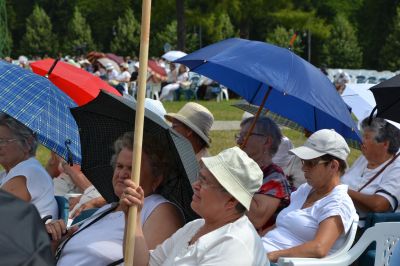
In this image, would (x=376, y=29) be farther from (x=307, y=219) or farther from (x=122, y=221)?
(x=122, y=221)

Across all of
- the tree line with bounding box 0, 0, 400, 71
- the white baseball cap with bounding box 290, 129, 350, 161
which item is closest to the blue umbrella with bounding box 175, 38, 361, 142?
the white baseball cap with bounding box 290, 129, 350, 161

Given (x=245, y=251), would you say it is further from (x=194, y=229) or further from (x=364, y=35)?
(x=364, y=35)

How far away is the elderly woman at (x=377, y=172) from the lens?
16.7 feet

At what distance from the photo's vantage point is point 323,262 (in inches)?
171

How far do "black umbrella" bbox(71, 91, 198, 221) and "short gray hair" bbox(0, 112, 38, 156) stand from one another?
0.43 m

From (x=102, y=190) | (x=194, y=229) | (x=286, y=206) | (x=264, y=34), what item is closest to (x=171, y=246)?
(x=194, y=229)

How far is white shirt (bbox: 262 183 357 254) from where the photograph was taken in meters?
4.46

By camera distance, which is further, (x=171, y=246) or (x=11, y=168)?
(x=11, y=168)

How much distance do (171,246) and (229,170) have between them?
0.44m

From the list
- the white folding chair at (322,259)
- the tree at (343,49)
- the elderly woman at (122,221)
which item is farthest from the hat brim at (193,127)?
the tree at (343,49)

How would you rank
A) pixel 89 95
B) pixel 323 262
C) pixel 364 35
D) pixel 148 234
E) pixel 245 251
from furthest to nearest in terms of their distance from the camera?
pixel 364 35 → pixel 89 95 → pixel 323 262 → pixel 148 234 → pixel 245 251

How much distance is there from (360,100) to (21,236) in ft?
16.8

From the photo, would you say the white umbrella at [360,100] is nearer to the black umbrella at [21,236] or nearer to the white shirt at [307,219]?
the white shirt at [307,219]

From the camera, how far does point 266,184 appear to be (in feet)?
16.1
